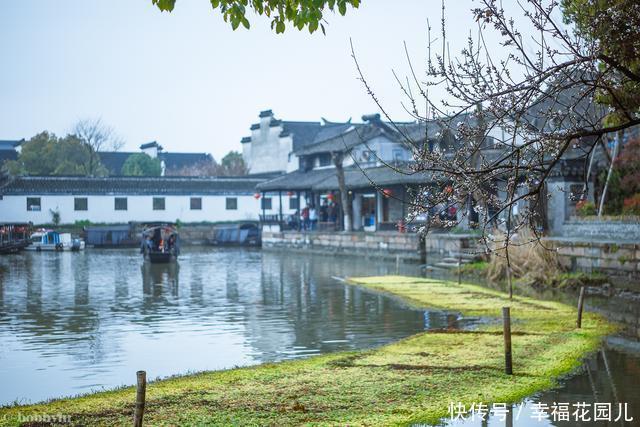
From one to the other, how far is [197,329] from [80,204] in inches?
1910

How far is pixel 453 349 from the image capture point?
45.2ft

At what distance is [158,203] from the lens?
66.2m

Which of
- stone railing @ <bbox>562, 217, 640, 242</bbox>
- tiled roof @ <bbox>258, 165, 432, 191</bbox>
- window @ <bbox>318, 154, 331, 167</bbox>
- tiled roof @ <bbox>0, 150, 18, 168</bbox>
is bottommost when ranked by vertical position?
stone railing @ <bbox>562, 217, 640, 242</bbox>

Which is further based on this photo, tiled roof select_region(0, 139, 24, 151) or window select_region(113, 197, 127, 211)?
tiled roof select_region(0, 139, 24, 151)

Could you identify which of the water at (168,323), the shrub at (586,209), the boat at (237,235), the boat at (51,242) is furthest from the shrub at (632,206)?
the boat at (51,242)

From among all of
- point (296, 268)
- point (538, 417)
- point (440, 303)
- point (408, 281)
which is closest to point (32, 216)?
point (296, 268)

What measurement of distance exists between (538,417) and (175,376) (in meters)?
5.16

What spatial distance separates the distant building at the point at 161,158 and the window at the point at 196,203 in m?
23.0

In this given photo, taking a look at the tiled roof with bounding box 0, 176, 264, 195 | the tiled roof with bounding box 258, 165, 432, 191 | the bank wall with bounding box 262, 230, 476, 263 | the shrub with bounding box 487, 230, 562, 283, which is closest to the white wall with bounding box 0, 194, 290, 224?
the tiled roof with bounding box 0, 176, 264, 195

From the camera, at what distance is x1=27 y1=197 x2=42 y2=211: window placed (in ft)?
204

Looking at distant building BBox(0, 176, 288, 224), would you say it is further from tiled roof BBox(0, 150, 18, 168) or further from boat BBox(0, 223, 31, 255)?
tiled roof BBox(0, 150, 18, 168)

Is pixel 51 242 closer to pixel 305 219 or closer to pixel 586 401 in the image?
pixel 305 219

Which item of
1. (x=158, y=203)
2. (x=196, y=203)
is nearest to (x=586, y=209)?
(x=196, y=203)

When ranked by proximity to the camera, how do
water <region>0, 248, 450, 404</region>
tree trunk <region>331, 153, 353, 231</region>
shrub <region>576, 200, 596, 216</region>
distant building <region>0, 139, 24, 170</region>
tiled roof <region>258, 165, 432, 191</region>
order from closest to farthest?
water <region>0, 248, 450, 404</region>
shrub <region>576, 200, 596, 216</region>
tiled roof <region>258, 165, 432, 191</region>
tree trunk <region>331, 153, 353, 231</region>
distant building <region>0, 139, 24, 170</region>
